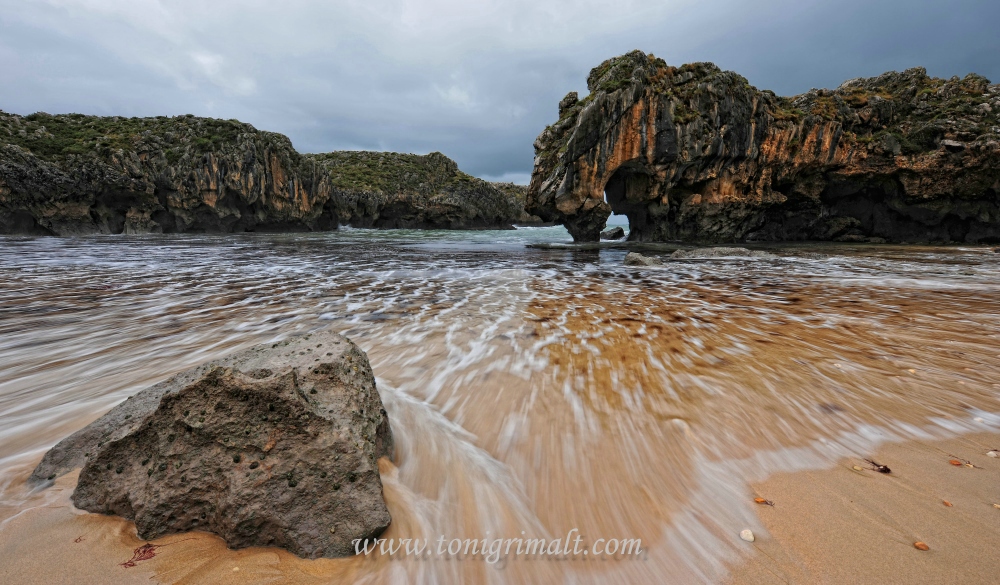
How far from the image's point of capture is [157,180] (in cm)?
4091

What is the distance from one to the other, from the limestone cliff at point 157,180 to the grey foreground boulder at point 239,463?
53.6 metres

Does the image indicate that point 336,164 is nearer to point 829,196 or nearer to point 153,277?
point 153,277

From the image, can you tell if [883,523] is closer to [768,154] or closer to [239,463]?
[239,463]

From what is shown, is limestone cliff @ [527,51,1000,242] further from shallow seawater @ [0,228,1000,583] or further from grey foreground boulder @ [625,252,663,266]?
shallow seawater @ [0,228,1000,583]

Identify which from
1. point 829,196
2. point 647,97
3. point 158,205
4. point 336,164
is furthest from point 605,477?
point 336,164

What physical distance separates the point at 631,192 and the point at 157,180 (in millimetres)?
51317

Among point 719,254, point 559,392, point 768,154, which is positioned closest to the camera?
point 559,392

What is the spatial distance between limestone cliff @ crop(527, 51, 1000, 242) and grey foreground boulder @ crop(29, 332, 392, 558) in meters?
23.6

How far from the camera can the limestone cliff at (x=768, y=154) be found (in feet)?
77.5

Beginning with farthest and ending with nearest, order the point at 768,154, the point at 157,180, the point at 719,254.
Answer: the point at 157,180
the point at 768,154
the point at 719,254

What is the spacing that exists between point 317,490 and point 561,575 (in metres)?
1.39

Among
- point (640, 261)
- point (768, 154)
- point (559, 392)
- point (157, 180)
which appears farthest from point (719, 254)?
point (157, 180)

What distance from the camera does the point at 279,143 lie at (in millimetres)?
50344

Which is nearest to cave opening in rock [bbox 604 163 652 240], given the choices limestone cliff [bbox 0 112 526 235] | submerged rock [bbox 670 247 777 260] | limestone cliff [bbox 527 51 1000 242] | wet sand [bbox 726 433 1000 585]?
limestone cliff [bbox 527 51 1000 242]
